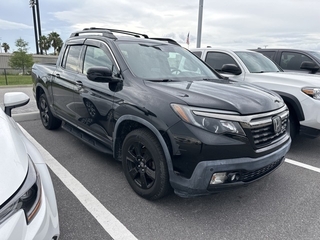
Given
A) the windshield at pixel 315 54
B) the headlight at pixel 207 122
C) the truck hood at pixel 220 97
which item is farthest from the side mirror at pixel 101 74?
the windshield at pixel 315 54

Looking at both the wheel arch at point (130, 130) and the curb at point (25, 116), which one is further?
the curb at point (25, 116)

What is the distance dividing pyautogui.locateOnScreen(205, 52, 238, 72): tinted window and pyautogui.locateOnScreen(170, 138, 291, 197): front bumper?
3.57 meters

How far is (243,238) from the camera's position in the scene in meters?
2.27

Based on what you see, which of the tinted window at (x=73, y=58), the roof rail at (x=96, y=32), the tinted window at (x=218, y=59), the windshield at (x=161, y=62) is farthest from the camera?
the tinted window at (x=218, y=59)

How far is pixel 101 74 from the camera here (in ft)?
9.40

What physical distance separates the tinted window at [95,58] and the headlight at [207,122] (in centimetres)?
143

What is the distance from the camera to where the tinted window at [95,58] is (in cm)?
333

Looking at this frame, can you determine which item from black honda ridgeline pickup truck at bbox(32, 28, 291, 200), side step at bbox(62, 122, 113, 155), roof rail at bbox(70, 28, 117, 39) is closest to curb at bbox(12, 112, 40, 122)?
side step at bbox(62, 122, 113, 155)

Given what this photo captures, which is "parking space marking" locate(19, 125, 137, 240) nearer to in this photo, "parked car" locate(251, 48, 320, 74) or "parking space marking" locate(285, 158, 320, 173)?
"parking space marking" locate(285, 158, 320, 173)

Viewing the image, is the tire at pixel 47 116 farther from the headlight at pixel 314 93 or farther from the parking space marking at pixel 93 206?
the headlight at pixel 314 93

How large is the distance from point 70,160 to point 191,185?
226 centimetres

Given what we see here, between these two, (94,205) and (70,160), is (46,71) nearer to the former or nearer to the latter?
(70,160)

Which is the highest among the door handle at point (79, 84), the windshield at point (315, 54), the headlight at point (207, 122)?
the windshield at point (315, 54)

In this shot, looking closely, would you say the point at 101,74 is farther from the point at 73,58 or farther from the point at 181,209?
the point at 181,209
